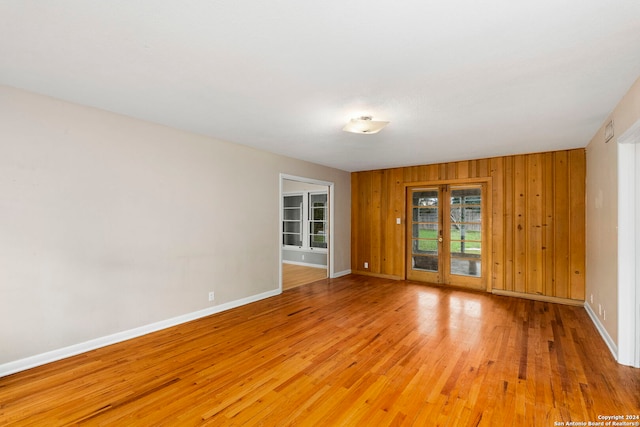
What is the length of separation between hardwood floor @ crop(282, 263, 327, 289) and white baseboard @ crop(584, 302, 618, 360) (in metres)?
4.44

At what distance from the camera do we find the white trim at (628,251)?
2.65 meters

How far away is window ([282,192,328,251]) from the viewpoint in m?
7.83

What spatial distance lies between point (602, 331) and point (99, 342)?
18.3ft

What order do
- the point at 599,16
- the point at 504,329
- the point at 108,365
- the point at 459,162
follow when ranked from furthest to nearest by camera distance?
the point at 459,162, the point at 504,329, the point at 108,365, the point at 599,16

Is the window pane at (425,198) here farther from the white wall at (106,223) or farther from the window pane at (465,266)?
the white wall at (106,223)

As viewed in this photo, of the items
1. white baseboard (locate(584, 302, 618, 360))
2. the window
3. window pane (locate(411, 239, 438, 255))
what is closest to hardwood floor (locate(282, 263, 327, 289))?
the window

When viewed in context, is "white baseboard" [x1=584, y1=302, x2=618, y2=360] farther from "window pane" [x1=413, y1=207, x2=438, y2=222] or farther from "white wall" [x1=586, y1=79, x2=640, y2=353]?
"window pane" [x1=413, y1=207, x2=438, y2=222]

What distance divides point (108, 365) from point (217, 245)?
184cm

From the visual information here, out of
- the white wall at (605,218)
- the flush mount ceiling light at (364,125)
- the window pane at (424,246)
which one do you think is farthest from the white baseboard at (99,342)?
the white wall at (605,218)

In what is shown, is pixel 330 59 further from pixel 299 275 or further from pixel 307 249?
pixel 307 249

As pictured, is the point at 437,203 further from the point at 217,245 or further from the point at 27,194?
the point at 27,194

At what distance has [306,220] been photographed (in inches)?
318

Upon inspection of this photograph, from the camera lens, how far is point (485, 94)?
2.61 metres

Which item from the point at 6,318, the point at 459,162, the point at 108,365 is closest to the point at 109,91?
the point at 6,318
